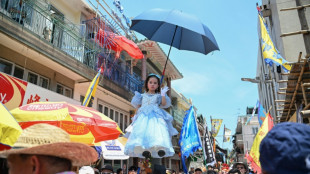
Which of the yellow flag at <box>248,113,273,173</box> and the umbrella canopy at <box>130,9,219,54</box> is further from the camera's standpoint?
the yellow flag at <box>248,113,273,173</box>

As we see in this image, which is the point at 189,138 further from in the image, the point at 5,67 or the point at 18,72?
the point at 5,67

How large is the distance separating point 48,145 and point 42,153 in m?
0.07

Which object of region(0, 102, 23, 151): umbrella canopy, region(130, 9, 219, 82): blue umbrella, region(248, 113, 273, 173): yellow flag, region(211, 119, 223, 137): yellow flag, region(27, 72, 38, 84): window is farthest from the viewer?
region(211, 119, 223, 137): yellow flag

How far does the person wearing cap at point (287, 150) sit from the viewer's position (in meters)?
1.01

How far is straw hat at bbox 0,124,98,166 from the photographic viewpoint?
1.77 m

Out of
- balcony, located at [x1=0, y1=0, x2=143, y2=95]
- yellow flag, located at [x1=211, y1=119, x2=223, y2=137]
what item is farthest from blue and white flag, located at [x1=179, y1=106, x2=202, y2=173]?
yellow flag, located at [x1=211, y1=119, x2=223, y2=137]

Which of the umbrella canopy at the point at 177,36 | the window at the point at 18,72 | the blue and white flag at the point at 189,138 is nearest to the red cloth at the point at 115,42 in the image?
the window at the point at 18,72

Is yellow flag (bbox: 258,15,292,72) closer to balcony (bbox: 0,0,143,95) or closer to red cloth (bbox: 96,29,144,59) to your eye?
red cloth (bbox: 96,29,144,59)

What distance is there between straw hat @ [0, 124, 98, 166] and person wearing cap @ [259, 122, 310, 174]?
4.27ft

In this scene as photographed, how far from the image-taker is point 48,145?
1.77 metres

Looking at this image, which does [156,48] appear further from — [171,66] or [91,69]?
[91,69]

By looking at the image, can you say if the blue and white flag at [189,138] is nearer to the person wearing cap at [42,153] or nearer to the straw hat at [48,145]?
the straw hat at [48,145]

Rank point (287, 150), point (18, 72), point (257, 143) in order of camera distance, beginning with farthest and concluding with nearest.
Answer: point (18, 72)
point (257, 143)
point (287, 150)

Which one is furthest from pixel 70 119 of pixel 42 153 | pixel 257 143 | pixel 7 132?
pixel 257 143
